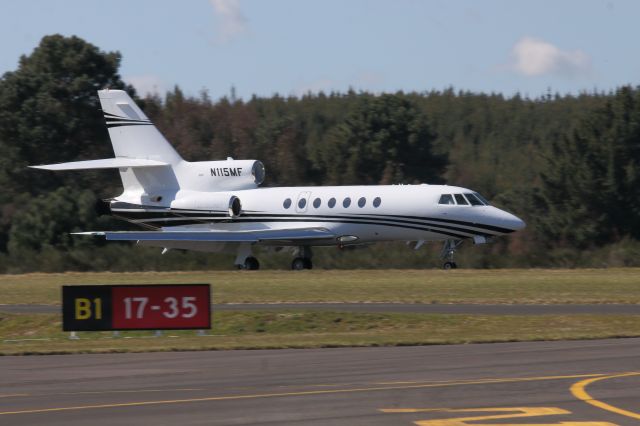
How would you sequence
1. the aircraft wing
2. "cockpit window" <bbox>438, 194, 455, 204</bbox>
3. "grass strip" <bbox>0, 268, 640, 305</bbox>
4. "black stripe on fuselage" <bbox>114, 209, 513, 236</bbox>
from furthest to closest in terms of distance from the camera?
the aircraft wing < "cockpit window" <bbox>438, 194, 455, 204</bbox> < "black stripe on fuselage" <bbox>114, 209, 513, 236</bbox> < "grass strip" <bbox>0, 268, 640, 305</bbox>

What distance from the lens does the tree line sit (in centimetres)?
4866

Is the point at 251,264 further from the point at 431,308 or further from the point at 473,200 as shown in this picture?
the point at 431,308

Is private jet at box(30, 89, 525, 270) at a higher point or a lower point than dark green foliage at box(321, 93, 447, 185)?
lower

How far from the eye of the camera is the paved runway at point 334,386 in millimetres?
12055

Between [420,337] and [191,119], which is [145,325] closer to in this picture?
[420,337]

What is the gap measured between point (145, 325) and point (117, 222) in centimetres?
3547

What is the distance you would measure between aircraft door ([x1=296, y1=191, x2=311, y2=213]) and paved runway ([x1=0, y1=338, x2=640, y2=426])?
83.9 ft

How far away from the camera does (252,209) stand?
45.8 m

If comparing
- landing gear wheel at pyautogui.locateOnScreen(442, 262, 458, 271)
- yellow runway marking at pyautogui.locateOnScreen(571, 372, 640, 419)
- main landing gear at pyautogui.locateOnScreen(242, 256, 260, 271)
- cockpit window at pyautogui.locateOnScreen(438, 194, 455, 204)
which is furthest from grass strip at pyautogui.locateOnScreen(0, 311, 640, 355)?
main landing gear at pyautogui.locateOnScreen(242, 256, 260, 271)

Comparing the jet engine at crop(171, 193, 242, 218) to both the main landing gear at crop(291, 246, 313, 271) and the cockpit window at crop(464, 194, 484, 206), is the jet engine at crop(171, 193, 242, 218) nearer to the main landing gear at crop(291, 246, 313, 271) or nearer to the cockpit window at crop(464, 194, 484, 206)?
the main landing gear at crop(291, 246, 313, 271)

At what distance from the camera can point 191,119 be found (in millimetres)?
96500

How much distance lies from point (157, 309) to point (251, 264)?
22211 mm

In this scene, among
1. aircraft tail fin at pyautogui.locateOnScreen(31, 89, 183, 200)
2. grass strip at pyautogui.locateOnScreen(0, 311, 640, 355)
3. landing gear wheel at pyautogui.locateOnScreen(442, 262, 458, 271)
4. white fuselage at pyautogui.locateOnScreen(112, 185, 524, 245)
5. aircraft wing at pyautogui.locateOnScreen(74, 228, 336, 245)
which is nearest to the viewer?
grass strip at pyautogui.locateOnScreen(0, 311, 640, 355)

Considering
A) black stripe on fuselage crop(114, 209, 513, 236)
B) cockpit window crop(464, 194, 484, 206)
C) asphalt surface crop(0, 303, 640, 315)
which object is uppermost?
cockpit window crop(464, 194, 484, 206)
